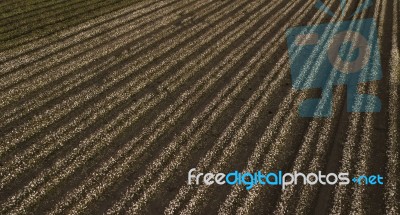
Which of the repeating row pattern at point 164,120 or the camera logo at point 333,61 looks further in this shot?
the camera logo at point 333,61

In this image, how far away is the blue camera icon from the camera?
22445mm

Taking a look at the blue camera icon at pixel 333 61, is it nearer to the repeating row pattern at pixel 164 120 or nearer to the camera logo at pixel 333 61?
the camera logo at pixel 333 61

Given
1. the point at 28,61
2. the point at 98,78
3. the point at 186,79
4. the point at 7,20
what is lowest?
the point at 186,79

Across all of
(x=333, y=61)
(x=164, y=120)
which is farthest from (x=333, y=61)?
(x=164, y=120)

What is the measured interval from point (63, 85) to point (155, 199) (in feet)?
37.3

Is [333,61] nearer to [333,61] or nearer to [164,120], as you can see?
[333,61]

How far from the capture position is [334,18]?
34.9 meters

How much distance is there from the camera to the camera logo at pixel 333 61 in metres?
22.5

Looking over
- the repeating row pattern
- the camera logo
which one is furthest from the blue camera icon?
the repeating row pattern

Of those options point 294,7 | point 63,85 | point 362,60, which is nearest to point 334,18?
point 294,7

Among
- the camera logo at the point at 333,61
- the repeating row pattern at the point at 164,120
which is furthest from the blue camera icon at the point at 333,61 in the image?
the repeating row pattern at the point at 164,120

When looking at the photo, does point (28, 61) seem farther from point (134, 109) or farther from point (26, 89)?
point (134, 109)

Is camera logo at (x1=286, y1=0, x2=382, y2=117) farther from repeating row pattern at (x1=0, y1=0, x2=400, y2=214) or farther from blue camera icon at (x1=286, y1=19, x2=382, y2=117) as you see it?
repeating row pattern at (x1=0, y1=0, x2=400, y2=214)

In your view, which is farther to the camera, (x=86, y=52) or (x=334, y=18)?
Answer: (x=334, y=18)
